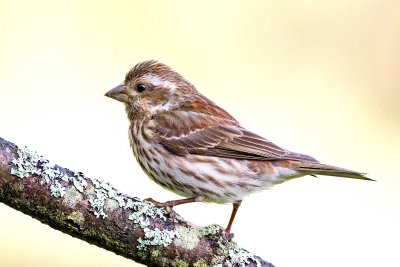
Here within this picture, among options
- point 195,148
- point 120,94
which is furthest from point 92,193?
point 120,94

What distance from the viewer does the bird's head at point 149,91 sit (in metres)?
7.83

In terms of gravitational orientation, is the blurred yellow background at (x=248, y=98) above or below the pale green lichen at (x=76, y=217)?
above

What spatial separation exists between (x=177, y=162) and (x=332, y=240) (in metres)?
2.71

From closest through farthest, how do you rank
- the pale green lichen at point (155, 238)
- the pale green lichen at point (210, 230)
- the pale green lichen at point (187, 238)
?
the pale green lichen at point (155, 238)
the pale green lichen at point (187, 238)
the pale green lichen at point (210, 230)

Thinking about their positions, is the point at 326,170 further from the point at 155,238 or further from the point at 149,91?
the point at 155,238

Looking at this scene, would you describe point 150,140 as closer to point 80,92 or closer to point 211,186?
point 211,186

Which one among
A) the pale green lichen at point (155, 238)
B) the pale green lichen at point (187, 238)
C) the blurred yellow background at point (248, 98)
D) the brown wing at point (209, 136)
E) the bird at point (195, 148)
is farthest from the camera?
the blurred yellow background at point (248, 98)

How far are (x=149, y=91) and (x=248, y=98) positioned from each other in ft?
8.89

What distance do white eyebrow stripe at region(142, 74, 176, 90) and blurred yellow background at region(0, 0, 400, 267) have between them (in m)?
1.65

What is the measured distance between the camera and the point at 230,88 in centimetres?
1063

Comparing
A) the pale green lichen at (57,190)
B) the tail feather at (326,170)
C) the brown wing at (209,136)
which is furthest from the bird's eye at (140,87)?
the pale green lichen at (57,190)

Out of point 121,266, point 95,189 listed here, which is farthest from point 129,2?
point 95,189

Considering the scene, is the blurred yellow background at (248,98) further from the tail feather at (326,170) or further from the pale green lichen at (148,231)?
the pale green lichen at (148,231)

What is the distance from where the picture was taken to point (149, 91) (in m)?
7.87
